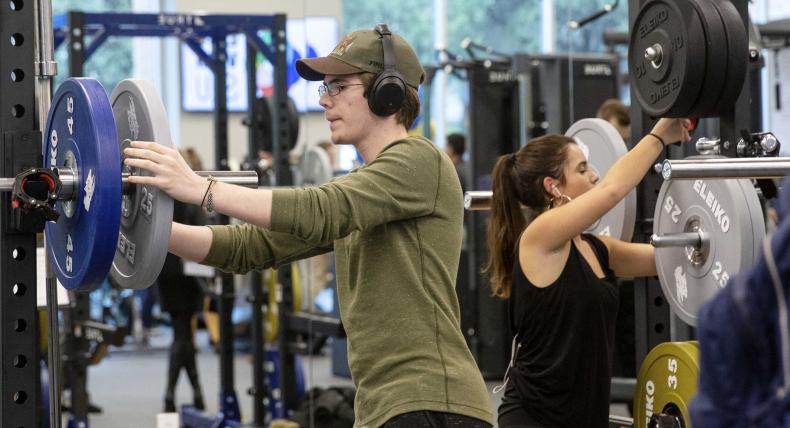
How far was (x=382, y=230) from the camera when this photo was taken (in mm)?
2074

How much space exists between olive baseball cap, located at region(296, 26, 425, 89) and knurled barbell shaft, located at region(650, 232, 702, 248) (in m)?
0.90

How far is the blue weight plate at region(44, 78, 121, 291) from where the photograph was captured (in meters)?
1.90

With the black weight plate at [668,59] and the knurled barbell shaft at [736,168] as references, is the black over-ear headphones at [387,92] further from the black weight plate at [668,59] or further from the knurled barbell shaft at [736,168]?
the black weight plate at [668,59]

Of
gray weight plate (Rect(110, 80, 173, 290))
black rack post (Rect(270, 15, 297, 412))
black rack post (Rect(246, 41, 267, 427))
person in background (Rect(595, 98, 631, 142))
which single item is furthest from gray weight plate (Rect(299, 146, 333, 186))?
gray weight plate (Rect(110, 80, 173, 290))

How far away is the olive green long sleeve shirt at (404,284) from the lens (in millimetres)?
1995

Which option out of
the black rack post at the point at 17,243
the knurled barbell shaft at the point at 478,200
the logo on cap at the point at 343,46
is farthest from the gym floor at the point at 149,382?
the logo on cap at the point at 343,46

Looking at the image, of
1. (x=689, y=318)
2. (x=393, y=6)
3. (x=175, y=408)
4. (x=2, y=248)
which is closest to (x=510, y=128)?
(x=393, y=6)

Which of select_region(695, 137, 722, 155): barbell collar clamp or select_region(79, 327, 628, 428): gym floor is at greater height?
select_region(695, 137, 722, 155): barbell collar clamp

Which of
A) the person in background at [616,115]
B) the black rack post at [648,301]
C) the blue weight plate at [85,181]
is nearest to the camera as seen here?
the blue weight plate at [85,181]

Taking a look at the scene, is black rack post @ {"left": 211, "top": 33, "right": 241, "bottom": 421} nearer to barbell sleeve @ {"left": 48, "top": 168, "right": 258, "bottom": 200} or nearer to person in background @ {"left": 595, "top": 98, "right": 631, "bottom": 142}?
person in background @ {"left": 595, "top": 98, "right": 631, "bottom": 142}

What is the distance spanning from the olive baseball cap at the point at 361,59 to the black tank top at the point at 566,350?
81cm

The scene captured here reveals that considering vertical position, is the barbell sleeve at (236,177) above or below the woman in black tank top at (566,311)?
above

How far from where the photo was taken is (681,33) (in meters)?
2.62

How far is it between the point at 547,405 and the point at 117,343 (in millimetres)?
3725
